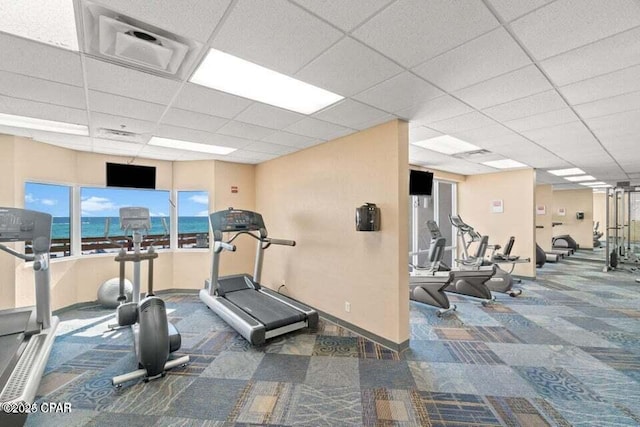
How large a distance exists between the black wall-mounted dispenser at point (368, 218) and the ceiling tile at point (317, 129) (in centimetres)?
110

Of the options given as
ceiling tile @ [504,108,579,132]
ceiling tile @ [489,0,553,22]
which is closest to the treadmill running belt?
ceiling tile @ [489,0,553,22]

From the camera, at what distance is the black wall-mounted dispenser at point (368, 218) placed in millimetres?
3348

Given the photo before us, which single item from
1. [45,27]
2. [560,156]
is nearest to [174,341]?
[45,27]

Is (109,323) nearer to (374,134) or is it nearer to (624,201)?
(374,134)

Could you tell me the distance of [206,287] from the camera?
4965mm

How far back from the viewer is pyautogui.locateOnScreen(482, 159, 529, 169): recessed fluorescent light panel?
5.89 m

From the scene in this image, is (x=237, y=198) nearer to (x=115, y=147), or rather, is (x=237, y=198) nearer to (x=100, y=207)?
(x=115, y=147)

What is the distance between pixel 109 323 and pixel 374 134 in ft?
15.1

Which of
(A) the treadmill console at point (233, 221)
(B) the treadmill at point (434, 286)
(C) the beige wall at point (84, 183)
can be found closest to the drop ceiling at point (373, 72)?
(C) the beige wall at point (84, 183)

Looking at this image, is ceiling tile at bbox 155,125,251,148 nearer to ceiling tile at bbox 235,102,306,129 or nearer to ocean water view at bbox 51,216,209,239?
ceiling tile at bbox 235,102,306,129

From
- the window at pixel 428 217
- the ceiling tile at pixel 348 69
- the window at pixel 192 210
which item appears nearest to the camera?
the ceiling tile at pixel 348 69

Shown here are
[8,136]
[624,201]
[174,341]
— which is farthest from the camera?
[624,201]

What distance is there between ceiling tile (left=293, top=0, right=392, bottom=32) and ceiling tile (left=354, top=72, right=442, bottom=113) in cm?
78

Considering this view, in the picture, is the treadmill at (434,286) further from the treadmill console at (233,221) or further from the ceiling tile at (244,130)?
the ceiling tile at (244,130)
